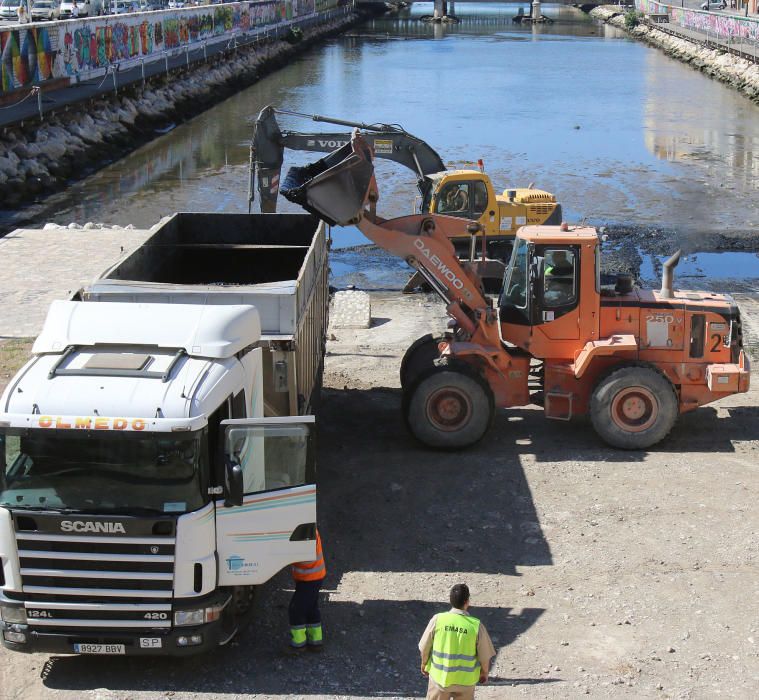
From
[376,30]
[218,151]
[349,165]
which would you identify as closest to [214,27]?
[218,151]

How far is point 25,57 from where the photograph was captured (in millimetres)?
41625

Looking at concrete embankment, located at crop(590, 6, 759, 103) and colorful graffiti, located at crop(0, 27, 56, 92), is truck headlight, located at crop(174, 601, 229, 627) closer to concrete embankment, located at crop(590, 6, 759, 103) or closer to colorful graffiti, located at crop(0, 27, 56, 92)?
colorful graffiti, located at crop(0, 27, 56, 92)

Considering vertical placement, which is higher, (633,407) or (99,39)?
(99,39)

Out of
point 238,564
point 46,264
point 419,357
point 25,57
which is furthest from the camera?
point 25,57

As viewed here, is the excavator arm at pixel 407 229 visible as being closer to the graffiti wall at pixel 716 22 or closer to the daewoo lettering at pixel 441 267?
the daewoo lettering at pixel 441 267

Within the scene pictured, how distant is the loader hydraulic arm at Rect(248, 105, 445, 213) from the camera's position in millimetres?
23031

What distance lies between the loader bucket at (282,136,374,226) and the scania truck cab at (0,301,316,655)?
4.92m

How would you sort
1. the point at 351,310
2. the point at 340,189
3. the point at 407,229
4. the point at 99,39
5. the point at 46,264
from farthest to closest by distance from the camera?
the point at 99,39 < the point at 46,264 < the point at 351,310 < the point at 407,229 < the point at 340,189

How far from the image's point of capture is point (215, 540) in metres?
8.69

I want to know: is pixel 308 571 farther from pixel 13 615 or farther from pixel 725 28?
pixel 725 28

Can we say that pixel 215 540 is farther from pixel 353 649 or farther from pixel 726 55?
pixel 726 55

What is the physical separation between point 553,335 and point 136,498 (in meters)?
6.93

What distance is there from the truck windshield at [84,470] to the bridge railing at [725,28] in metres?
64.9

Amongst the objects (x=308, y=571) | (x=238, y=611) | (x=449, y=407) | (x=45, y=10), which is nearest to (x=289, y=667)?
(x=238, y=611)
